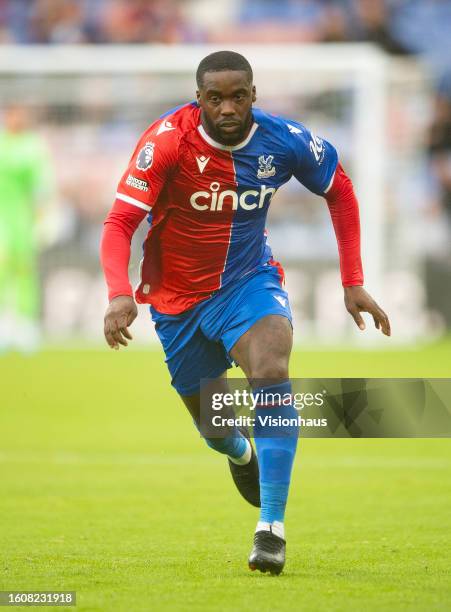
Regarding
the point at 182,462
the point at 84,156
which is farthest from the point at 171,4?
the point at 182,462

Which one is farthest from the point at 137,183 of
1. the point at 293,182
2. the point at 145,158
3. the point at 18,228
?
the point at 293,182

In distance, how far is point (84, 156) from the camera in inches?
786

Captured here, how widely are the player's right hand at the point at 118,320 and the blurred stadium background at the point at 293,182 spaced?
12.5m

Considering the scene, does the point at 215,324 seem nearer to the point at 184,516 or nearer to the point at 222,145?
the point at 222,145

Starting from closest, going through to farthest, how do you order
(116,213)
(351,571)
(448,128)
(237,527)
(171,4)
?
(351,571)
(116,213)
(237,527)
(448,128)
(171,4)

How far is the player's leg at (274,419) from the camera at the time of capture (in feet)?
17.9

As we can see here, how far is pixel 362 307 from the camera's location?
6168 mm

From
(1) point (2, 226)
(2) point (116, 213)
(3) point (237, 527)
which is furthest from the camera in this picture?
(1) point (2, 226)

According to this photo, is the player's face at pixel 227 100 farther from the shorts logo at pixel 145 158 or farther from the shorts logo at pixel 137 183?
the shorts logo at pixel 137 183

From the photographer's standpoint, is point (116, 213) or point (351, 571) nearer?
point (351, 571)

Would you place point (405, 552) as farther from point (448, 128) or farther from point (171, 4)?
point (171, 4)

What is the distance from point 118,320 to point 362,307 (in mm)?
1346

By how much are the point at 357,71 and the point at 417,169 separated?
2586mm

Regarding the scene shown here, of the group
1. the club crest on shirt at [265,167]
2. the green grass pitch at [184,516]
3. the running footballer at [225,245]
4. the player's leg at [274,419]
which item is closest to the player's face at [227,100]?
the running footballer at [225,245]
